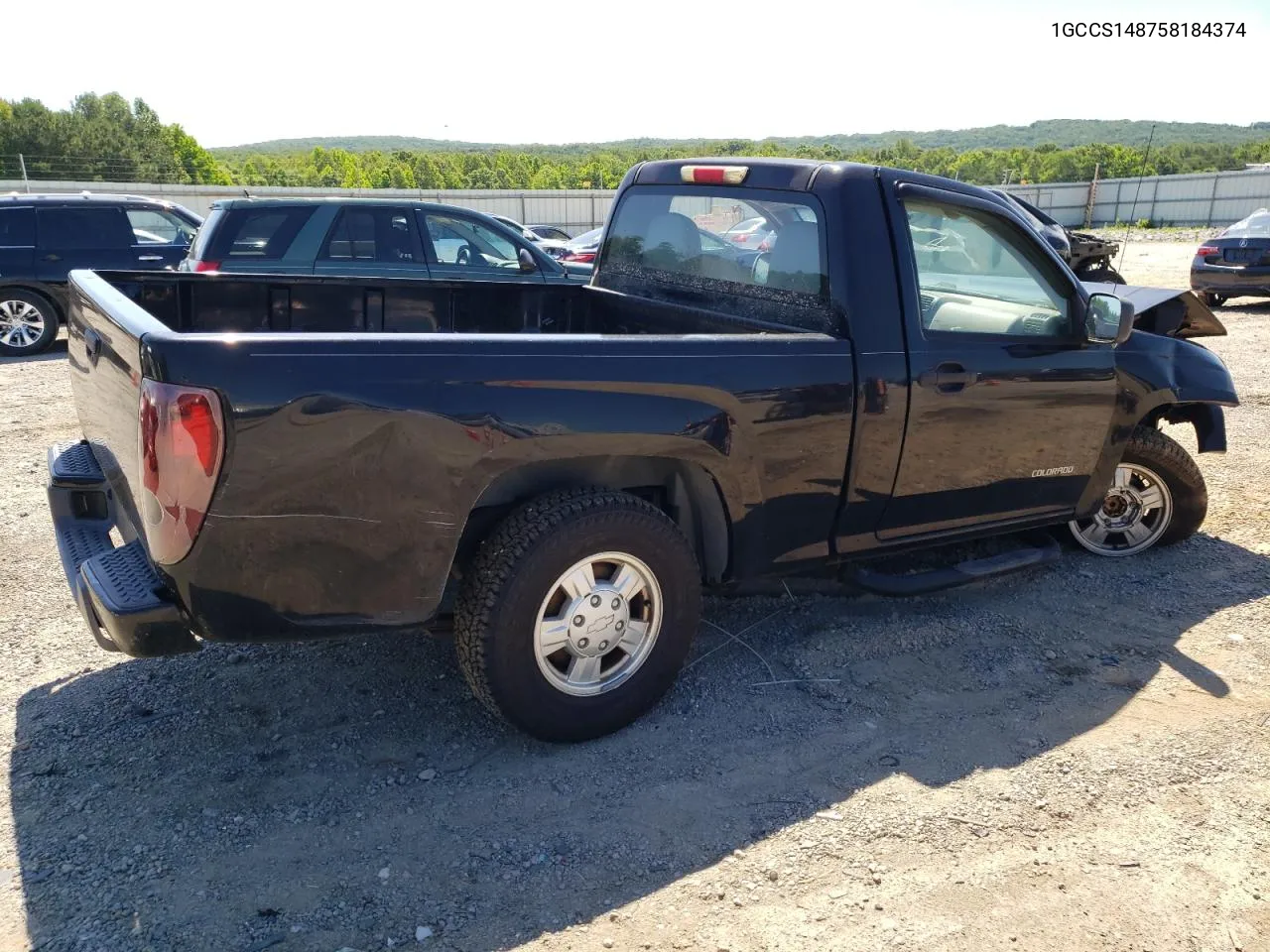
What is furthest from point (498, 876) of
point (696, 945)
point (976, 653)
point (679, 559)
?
point (976, 653)

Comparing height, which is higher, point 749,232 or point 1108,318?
point 749,232

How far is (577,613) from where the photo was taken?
10.6 ft

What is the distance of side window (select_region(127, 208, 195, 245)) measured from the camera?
38.3 feet

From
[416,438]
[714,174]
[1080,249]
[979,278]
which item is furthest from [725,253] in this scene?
[1080,249]

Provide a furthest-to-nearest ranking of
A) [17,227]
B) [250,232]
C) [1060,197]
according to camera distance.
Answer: [1060,197] → [17,227] → [250,232]

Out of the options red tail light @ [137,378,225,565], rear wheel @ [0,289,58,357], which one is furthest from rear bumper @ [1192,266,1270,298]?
red tail light @ [137,378,225,565]

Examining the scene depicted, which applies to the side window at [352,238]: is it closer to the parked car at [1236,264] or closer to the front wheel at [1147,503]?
the front wheel at [1147,503]

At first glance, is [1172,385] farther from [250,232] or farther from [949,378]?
[250,232]

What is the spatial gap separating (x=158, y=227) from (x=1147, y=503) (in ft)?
36.6

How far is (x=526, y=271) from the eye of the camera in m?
9.65

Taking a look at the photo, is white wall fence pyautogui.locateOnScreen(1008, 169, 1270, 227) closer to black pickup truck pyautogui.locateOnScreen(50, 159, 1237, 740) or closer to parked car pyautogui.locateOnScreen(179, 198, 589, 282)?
parked car pyautogui.locateOnScreen(179, 198, 589, 282)

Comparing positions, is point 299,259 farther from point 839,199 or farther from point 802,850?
point 802,850

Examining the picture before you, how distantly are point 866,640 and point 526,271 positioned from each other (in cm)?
638

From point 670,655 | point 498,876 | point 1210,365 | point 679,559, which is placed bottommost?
point 498,876
